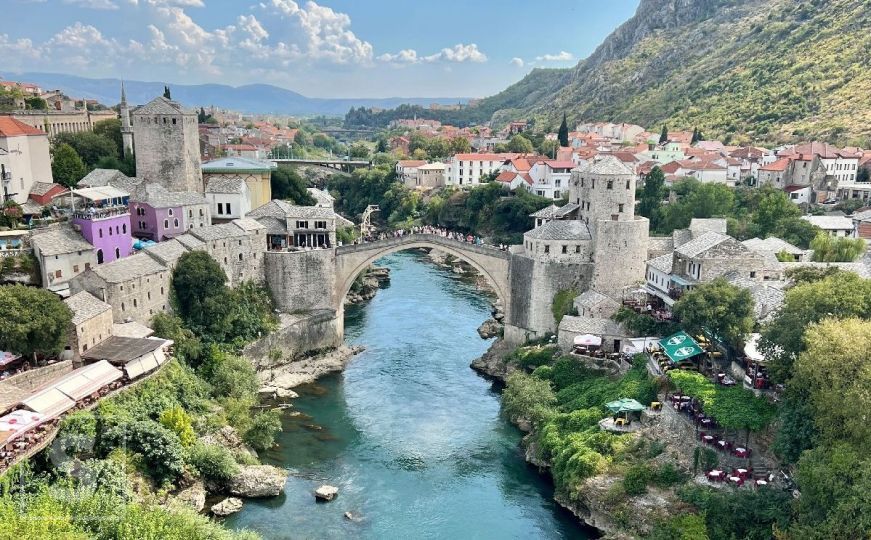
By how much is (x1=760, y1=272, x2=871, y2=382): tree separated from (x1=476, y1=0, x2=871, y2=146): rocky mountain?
2033 inches

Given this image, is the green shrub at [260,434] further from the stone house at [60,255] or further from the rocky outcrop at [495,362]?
the rocky outcrop at [495,362]

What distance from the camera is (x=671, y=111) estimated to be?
9988 centimetres

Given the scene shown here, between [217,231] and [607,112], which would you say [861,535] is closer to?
[217,231]

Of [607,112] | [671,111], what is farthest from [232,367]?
[607,112]

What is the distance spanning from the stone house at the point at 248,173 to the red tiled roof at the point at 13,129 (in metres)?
12.0

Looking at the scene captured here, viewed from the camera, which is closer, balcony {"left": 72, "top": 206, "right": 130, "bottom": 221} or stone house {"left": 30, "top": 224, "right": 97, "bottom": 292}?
stone house {"left": 30, "top": 224, "right": 97, "bottom": 292}

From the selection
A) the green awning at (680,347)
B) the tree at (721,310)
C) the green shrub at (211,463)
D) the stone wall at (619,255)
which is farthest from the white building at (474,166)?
the green shrub at (211,463)

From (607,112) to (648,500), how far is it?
338ft

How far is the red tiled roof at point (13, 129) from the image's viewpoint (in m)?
36.9

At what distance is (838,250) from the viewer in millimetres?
38344

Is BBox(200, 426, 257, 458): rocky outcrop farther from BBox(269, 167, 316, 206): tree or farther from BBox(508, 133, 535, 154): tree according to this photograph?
BBox(508, 133, 535, 154): tree

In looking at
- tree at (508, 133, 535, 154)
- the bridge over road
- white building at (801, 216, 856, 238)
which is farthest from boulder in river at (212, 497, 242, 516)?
tree at (508, 133, 535, 154)

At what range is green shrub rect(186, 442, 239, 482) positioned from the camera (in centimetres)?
2591

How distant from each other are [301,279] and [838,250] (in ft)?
99.8
